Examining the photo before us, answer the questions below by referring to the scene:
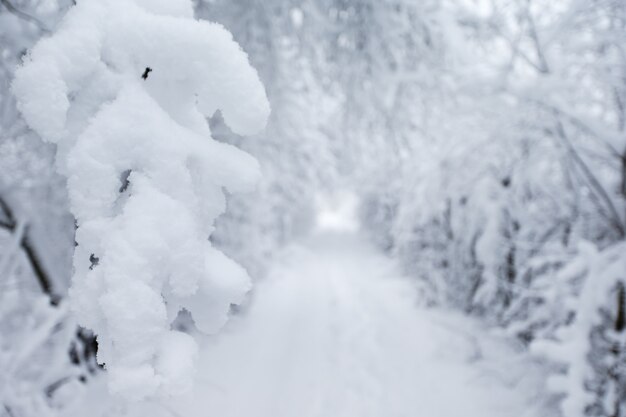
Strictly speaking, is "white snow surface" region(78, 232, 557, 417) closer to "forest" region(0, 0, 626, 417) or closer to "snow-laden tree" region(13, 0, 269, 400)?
"forest" region(0, 0, 626, 417)

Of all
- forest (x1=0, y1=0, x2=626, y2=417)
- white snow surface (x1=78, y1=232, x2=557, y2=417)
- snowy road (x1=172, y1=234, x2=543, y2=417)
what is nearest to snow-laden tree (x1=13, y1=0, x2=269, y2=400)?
forest (x1=0, y1=0, x2=626, y2=417)

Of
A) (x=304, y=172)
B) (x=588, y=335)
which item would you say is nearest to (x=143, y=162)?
(x=588, y=335)

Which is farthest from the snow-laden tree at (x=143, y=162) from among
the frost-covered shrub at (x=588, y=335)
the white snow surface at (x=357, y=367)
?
the frost-covered shrub at (x=588, y=335)

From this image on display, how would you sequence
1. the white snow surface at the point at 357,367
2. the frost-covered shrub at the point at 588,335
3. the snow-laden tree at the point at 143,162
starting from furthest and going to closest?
the white snow surface at the point at 357,367 → the frost-covered shrub at the point at 588,335 → the snow-laden tree at the point at 143,162

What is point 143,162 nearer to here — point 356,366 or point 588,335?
point 588,335

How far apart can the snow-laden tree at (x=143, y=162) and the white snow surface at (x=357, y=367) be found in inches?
53.2

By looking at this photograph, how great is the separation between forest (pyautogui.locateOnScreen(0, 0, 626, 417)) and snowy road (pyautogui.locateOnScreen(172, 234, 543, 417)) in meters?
0.04

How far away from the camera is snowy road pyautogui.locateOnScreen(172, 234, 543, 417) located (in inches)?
159

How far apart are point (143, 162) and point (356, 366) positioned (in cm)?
478

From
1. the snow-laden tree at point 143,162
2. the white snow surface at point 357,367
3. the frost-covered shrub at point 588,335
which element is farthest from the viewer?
the white snow surface at point 357,367

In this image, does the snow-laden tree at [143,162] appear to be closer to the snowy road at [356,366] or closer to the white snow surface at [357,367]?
the white snow surface at [357,367]

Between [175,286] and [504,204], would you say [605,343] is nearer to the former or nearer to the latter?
[504,204]

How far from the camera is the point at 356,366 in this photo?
5176mm

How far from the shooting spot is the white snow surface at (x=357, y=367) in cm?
400
